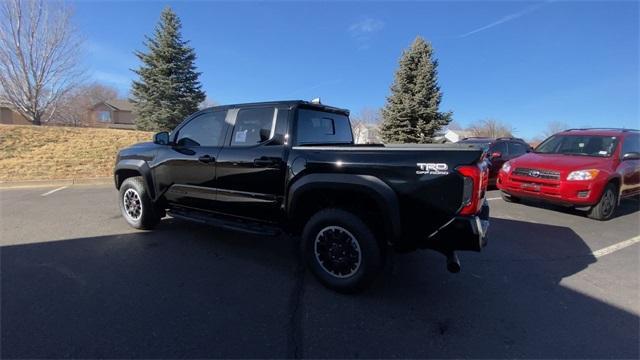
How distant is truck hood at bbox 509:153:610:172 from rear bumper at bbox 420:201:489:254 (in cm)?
449

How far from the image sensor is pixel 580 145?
6.88 m

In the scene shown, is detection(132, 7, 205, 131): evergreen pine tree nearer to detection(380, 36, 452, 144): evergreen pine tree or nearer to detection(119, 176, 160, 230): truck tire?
detection(380, 36, 452, 144): evergreen pine tree

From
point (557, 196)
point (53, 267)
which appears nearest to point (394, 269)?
point (53, 267)

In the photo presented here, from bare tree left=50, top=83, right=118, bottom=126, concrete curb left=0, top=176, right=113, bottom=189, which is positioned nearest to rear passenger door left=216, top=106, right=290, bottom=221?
concrete curb left=0, top=176, right=113, bottom=189

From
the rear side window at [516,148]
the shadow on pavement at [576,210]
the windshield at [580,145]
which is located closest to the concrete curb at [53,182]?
the shadow on pavement at [576,210]

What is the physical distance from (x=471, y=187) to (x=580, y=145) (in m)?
5.99

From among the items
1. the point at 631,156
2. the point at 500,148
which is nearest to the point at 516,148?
the point at 500,148

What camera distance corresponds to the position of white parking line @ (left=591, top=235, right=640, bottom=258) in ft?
14.5

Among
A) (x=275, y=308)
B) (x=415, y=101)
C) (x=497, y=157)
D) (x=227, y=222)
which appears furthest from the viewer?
(x=415, y=101)

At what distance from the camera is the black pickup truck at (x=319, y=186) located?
2770 mm

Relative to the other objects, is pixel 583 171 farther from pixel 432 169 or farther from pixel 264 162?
pixel 264 162

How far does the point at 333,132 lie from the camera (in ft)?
13.9

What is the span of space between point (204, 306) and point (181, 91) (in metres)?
26.1

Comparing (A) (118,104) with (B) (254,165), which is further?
(A) (118,104)
